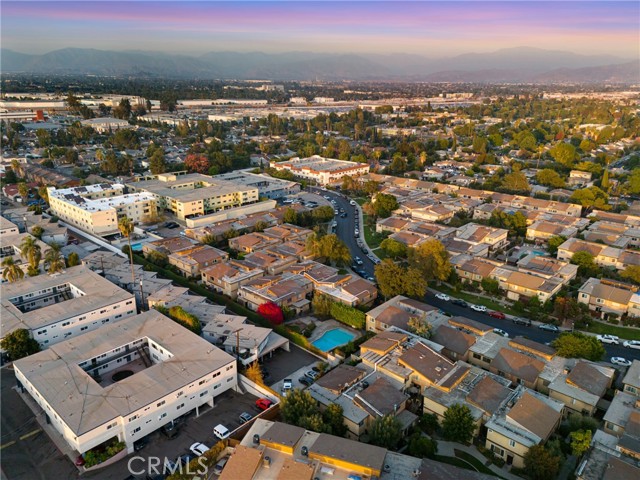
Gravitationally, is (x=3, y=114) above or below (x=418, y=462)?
above

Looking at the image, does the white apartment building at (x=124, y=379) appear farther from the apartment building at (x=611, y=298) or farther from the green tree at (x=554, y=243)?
the green tree at (x=554, y=243)

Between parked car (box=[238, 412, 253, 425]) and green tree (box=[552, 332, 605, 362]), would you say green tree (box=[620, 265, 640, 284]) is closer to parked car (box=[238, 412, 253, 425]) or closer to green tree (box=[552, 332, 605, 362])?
green tree (box=[552, 332, 605, 362])

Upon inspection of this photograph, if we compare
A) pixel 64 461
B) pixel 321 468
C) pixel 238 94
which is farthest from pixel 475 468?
pixel 238 94

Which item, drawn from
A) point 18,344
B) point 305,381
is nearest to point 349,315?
point 305,381

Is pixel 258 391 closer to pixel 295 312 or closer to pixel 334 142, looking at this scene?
pixel 295 312

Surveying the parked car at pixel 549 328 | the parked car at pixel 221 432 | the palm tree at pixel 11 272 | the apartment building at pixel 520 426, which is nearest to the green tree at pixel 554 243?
the parked car at pixel 549 328

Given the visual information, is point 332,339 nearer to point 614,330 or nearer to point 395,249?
point 395,249
